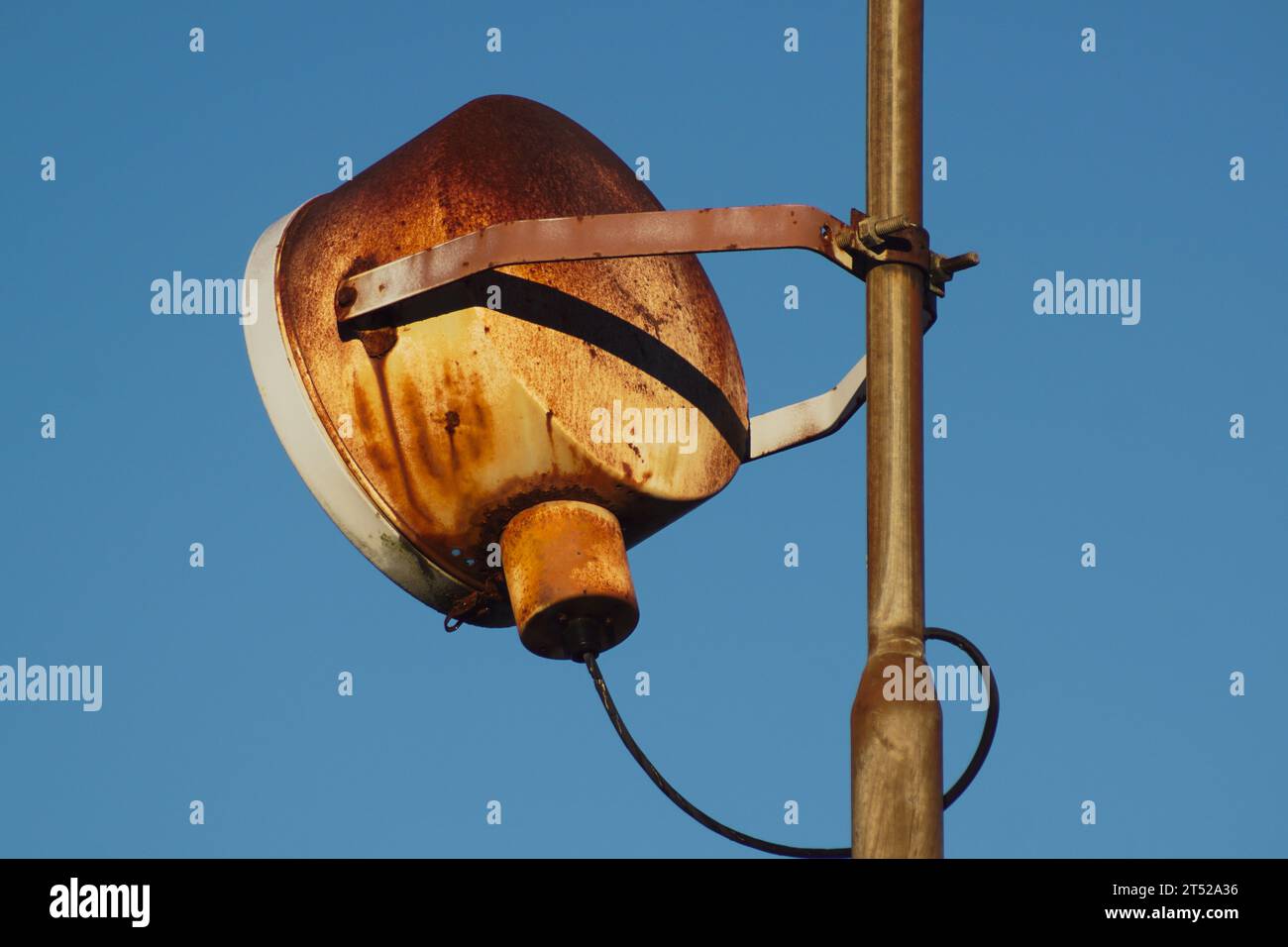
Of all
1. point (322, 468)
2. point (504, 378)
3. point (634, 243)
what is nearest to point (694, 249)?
point (634, 243)

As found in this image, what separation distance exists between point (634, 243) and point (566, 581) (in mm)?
1516

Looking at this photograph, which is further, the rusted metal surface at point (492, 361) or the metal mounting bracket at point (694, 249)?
the rusted metal surface at point (492, 361)

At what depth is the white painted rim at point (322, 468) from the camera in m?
8.63

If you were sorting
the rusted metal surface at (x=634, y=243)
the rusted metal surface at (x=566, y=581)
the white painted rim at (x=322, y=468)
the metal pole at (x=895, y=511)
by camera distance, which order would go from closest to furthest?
the metal pole at (x=895, y=511) < the rusted metal surface at (x=634, y=243) < the rusted metal surface at (x=566, y=581) < the white painted rim at (x=322, y=468)

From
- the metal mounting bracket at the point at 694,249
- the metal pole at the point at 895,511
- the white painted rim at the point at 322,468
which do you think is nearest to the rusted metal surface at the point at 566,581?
the white painted rim at the point at 322,468

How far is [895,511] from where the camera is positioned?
629cm

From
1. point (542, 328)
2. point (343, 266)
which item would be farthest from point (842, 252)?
point (343, 266)

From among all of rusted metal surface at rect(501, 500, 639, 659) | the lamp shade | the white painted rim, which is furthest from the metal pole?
the white painted rim

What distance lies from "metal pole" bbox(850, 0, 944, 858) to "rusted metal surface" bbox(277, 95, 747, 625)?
195 centimetres

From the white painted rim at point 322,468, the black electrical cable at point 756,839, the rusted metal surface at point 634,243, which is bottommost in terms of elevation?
the black electrical cable at point 756,839

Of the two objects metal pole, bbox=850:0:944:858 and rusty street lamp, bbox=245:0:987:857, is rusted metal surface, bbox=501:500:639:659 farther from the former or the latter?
metal pole, bbox=850:0:944:858

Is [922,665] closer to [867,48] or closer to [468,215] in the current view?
[867,48]

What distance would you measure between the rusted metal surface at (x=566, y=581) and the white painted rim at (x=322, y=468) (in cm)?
46

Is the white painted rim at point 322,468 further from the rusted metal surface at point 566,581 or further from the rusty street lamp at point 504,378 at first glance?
the rusted metal surface at point 566,581
